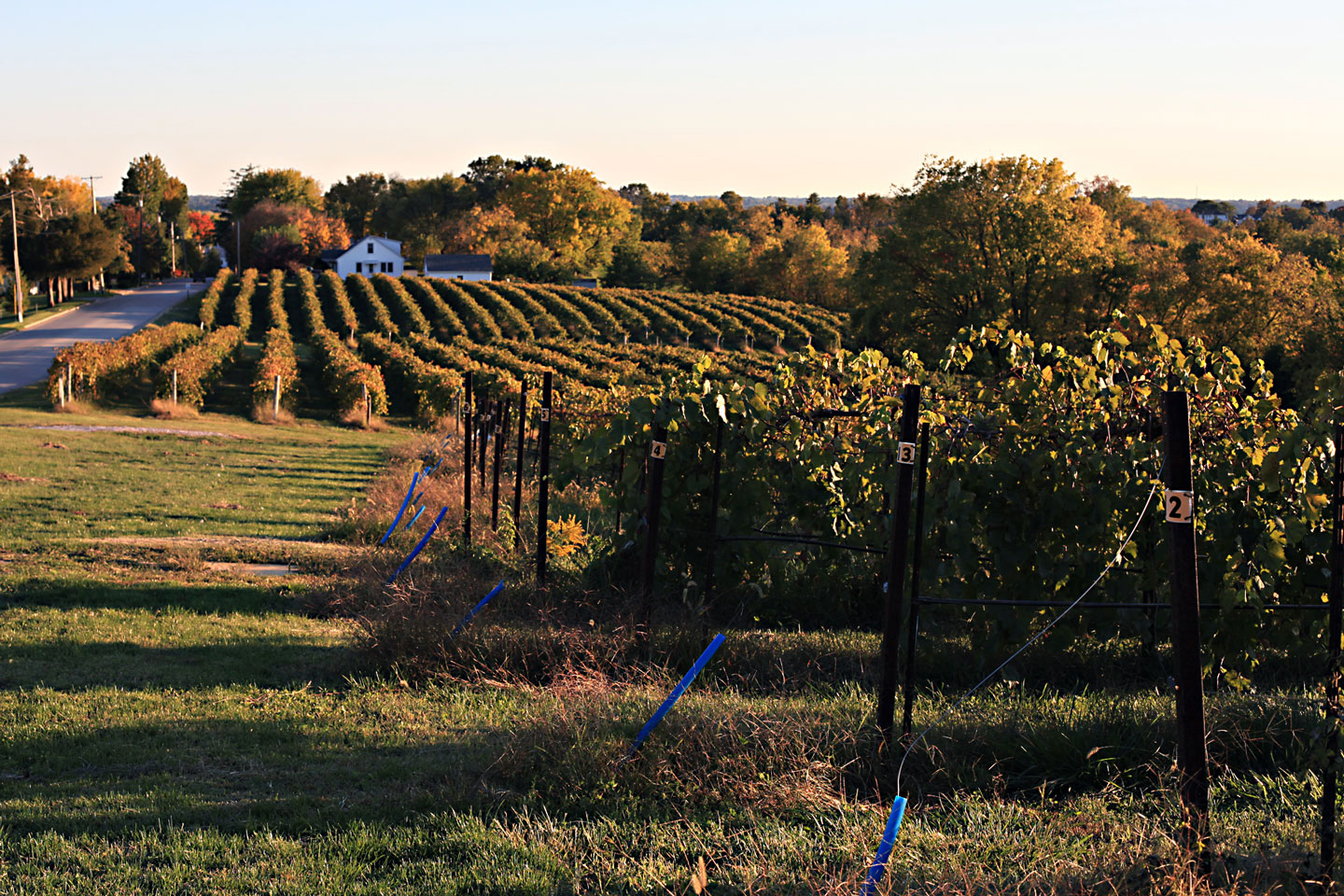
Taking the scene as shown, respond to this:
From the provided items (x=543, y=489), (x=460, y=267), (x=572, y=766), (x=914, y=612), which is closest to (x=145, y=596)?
(x=543, y=489)

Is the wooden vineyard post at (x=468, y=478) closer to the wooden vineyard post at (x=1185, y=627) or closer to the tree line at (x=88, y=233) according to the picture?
the wooden vineyard post at (x=1185, y=627)

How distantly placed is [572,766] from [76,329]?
63.1m

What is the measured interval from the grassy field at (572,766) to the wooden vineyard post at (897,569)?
0.18 metres

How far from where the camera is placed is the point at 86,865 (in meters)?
3.75

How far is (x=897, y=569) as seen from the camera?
4.76 m

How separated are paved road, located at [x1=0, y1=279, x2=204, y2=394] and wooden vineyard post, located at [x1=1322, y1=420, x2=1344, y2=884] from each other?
39323 mm

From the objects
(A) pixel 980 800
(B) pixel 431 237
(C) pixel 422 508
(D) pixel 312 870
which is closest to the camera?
(D) pixel 312 870

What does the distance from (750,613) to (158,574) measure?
5821 millimetres

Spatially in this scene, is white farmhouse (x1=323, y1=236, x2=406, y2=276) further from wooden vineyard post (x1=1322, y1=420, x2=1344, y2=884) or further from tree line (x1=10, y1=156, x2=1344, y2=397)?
wooden vineyard post (x1=1322, y1=420, x2=1344, y2=884)

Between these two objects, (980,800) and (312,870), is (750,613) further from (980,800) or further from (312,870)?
(312,870)

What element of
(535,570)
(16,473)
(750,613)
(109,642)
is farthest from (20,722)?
(16,473)

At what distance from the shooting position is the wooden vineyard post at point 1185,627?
10.9 ft

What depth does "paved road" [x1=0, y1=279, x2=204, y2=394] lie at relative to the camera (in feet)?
134

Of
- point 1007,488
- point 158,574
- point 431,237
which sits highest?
point 431,237
